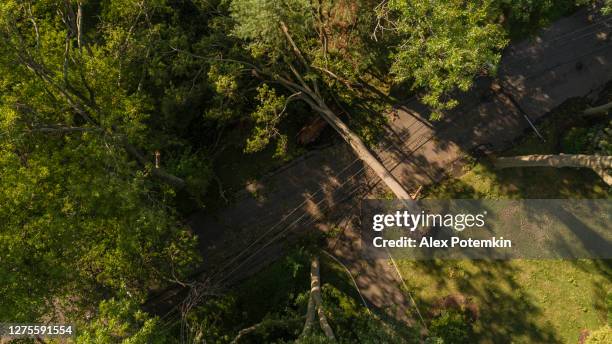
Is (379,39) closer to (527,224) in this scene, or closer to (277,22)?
(277,22)

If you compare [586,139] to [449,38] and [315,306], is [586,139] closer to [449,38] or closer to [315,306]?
[449,38]

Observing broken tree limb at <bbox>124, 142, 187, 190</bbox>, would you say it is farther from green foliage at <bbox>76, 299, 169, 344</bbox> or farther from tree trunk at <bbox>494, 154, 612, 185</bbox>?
tree trunk at <bbox>494, 154, 612, 185</bbox>

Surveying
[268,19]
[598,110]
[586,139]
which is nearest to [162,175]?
[268,19]

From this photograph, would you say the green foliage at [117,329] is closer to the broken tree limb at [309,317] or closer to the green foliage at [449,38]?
the broken tree limb at [309,317]

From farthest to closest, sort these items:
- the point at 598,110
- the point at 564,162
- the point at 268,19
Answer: the point at 598,110
the point at 564,162
the point at 268,19

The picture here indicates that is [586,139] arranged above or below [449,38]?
below

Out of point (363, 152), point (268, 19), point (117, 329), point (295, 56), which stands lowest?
point (363, 152)

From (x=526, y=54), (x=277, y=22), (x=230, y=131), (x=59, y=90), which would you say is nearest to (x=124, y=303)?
(x=59, y=90)

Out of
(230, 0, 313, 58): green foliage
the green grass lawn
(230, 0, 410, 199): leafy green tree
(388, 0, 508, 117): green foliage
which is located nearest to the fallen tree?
the green grass lawn
